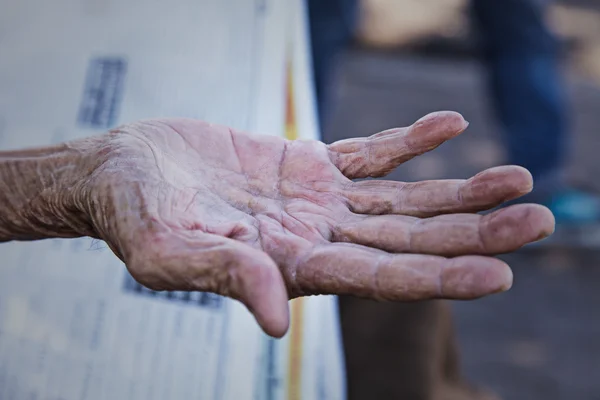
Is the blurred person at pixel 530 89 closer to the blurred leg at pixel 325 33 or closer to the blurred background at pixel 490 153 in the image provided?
the blurred background at pixel 490 153

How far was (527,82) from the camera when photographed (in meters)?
2.14

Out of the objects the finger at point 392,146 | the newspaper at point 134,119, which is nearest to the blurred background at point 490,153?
the newspaper at point 134,119

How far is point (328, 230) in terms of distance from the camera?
76cm

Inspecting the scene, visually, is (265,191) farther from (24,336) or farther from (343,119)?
(343,119)

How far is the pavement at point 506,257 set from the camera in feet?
5.76

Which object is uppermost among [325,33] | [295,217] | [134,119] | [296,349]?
[325,33]

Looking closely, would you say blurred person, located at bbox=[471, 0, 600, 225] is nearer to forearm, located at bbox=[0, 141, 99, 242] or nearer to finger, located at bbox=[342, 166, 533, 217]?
finger, located at bbox=[342, 166, 533, 217]

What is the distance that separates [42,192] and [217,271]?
1.11ft

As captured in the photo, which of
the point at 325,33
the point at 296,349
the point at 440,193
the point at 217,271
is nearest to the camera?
the point at 217,271

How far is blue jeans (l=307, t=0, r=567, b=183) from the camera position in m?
2.13

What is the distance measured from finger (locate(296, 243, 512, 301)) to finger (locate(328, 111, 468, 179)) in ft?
0.53

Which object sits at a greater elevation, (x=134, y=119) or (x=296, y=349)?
(x=134, y=119)

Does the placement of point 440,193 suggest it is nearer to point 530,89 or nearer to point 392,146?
point 392,146

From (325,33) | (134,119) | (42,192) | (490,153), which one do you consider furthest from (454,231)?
(490,153)
